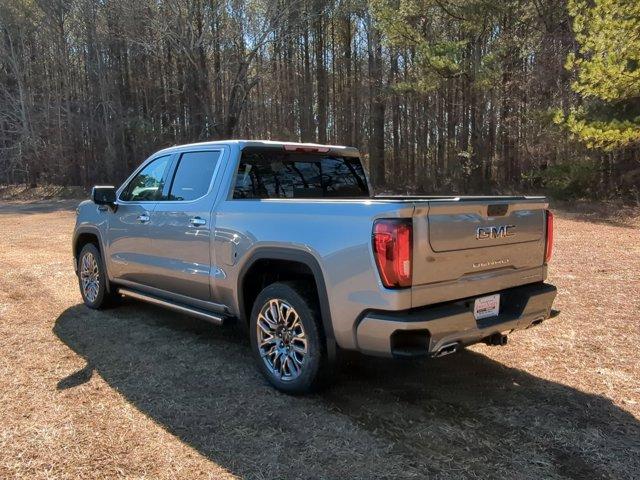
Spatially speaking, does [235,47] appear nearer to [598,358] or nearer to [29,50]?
[29,50]

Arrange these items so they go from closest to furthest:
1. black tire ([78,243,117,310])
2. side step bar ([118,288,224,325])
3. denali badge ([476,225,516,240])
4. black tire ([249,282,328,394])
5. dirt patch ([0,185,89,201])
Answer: denali badge ([476,225,516,240]) < black tire ([249,282,328,394]) < side step bar ([118,288,224,325]) < black tire ([78,243,117,310]) < dirt patch ([0,185,89,201])

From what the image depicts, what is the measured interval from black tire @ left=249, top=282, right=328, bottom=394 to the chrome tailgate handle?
0.89 metres

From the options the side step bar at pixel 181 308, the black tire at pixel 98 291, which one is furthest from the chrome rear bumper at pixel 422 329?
the black tire at pixel 98 291

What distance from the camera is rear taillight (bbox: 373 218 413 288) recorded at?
3135 mm

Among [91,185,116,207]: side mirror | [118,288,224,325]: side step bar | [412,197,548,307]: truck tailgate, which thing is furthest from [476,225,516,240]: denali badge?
[91,185,116,207]: side mirror

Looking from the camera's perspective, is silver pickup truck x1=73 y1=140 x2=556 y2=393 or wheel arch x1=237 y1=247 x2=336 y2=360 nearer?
silver pickup truck x1=73 y1=140 x2=556 y2=393

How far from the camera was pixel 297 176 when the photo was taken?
4.89 metres

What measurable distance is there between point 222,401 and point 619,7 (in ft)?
40.7

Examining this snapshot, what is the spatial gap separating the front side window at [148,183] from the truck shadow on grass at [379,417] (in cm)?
153

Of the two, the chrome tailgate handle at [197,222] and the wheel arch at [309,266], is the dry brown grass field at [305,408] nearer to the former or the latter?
the wheel arch at [309,266]

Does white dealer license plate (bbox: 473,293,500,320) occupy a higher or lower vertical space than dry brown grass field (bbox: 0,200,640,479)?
higher

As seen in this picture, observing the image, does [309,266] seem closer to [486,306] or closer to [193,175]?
[486,306]

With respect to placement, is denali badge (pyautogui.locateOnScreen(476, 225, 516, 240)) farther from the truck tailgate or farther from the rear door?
the rear door

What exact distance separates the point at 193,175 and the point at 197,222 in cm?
58
